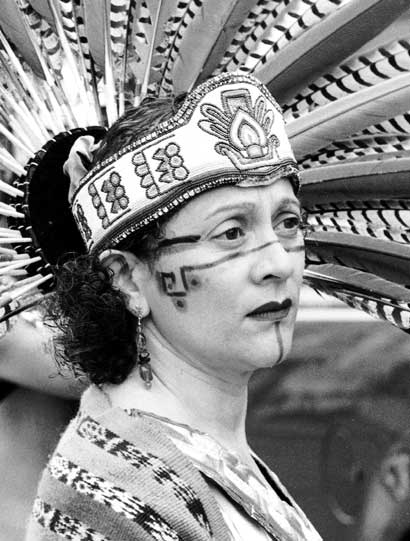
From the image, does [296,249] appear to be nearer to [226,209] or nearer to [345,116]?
[226,209]

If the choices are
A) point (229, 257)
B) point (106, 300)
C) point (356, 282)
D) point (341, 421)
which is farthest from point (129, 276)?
point (341, 421)

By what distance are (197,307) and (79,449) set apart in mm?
303

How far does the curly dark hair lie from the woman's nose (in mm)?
171

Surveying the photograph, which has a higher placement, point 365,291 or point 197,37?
point 197,37

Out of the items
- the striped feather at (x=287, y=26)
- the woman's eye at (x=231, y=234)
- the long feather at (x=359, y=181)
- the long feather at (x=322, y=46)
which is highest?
the striped feather at (x=287, y=26)

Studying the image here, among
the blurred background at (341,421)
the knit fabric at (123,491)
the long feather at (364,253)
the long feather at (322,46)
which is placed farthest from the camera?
the blurred background at (341,421)

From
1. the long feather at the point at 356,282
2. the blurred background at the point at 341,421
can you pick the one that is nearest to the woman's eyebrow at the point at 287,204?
the long feather at the point at 356,282

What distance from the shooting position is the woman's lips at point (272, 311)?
177 centimetres

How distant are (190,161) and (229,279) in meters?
0.20

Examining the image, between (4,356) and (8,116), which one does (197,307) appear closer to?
(8,116)

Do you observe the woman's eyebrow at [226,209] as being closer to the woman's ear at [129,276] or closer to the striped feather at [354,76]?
the woman's ear at [129,276]

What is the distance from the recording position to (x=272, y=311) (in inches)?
70.4

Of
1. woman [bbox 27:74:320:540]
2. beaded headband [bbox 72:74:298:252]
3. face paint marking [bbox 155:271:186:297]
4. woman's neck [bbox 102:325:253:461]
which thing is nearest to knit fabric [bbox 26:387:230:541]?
woman [bbox 27:74:320:540]

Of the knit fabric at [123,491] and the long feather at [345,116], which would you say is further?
the long feather at [345,116]
